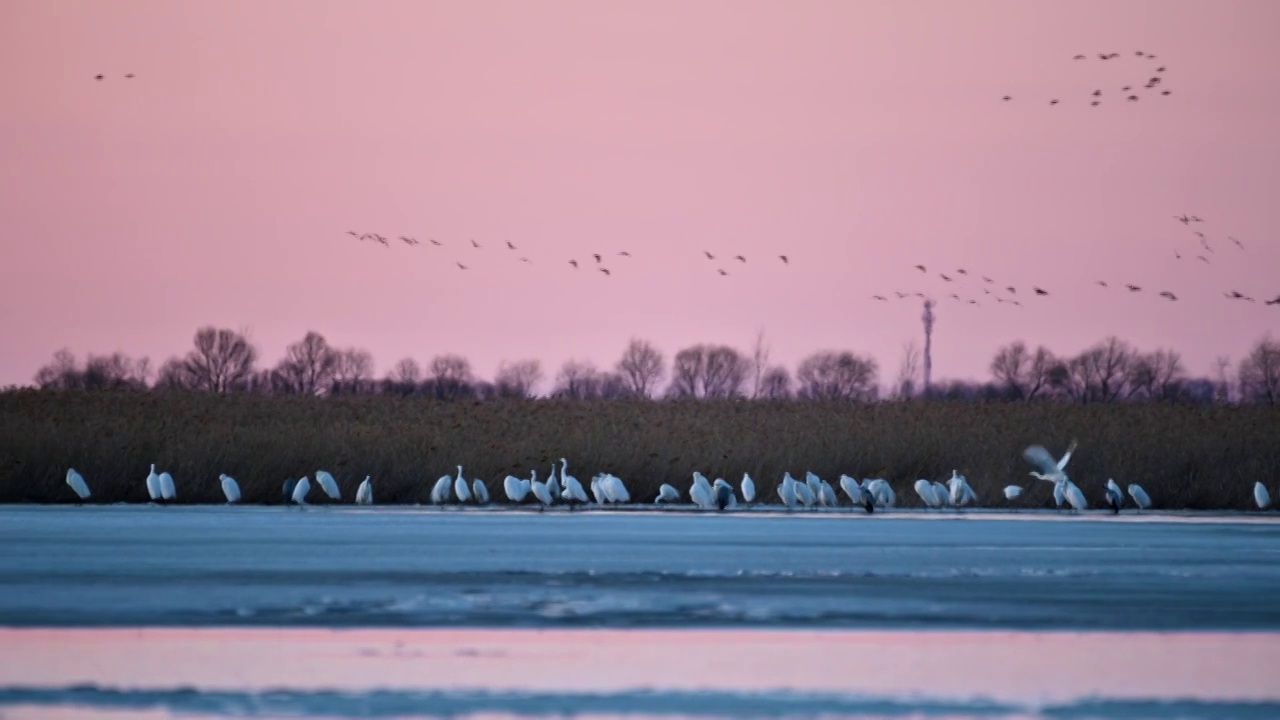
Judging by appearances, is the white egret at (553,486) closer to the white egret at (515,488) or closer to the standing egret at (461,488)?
the white egret at (515,488)

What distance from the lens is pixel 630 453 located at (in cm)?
3384

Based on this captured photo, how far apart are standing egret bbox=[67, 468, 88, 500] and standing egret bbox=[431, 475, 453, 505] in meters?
4.65

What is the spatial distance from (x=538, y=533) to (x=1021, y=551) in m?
5.37

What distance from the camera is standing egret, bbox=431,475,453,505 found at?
31.2 metres

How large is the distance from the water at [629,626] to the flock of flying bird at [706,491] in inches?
303

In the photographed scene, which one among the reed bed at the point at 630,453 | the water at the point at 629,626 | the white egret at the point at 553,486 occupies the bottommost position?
the water at the point at 629,626

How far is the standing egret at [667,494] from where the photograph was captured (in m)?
32.2

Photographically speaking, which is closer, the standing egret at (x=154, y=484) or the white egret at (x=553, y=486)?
the standing egret at (x=154, y=484)

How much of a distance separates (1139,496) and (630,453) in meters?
7.36

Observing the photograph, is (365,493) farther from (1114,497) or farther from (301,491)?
(1114,497)

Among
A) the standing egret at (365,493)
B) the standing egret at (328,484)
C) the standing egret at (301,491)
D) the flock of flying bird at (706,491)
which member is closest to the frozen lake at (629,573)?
the flock of flying bird at (706,491)

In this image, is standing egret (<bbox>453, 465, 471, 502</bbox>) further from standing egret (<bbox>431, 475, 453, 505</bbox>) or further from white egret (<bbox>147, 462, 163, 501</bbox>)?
white egret (<bbox>147, 462, 163, 501</bbox>)

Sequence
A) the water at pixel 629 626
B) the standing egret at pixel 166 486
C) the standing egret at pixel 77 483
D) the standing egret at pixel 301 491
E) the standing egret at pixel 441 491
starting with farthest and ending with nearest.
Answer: the standing egret at pixel 441 491 → the standing egret at pixel 301 491 → the standing egret at pixel 166 486 → the standing egret at pixel 77 483 → the water at pixel 629 626

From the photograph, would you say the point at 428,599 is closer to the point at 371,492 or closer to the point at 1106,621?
the point at 1106,621
